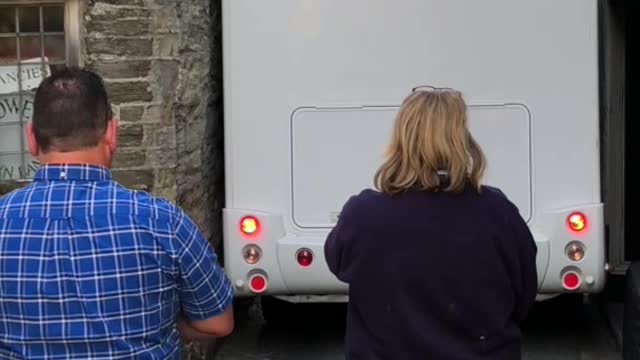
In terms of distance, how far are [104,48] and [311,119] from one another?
4.04 feet

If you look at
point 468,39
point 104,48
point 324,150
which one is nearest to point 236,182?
point 324,150

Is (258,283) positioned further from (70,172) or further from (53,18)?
(70,172)

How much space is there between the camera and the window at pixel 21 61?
18.9 ft

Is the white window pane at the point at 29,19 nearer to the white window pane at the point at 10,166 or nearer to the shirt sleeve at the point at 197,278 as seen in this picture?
the white window pane at the point at 10,166

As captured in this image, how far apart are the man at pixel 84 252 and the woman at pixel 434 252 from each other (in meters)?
0.45

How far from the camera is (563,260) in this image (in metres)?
5.59

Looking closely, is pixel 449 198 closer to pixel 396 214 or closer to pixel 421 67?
pixel 396 214

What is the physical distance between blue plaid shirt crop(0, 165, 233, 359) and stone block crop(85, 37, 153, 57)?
334 cm

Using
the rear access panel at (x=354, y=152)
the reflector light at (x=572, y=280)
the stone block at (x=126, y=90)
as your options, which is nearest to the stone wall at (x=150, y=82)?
the stone block at (x=126, y=90)

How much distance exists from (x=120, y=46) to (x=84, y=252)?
3.51m

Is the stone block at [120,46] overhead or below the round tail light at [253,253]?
overhead

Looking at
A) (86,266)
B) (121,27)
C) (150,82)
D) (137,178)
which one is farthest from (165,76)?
(86,266)

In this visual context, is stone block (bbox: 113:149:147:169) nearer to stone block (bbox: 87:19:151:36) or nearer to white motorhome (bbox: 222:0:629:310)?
white motorhome (bbox: 222:0:629:310)

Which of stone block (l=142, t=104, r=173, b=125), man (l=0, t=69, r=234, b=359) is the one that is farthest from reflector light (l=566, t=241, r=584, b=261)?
man (l=0, t=69, r=234, b=359)
